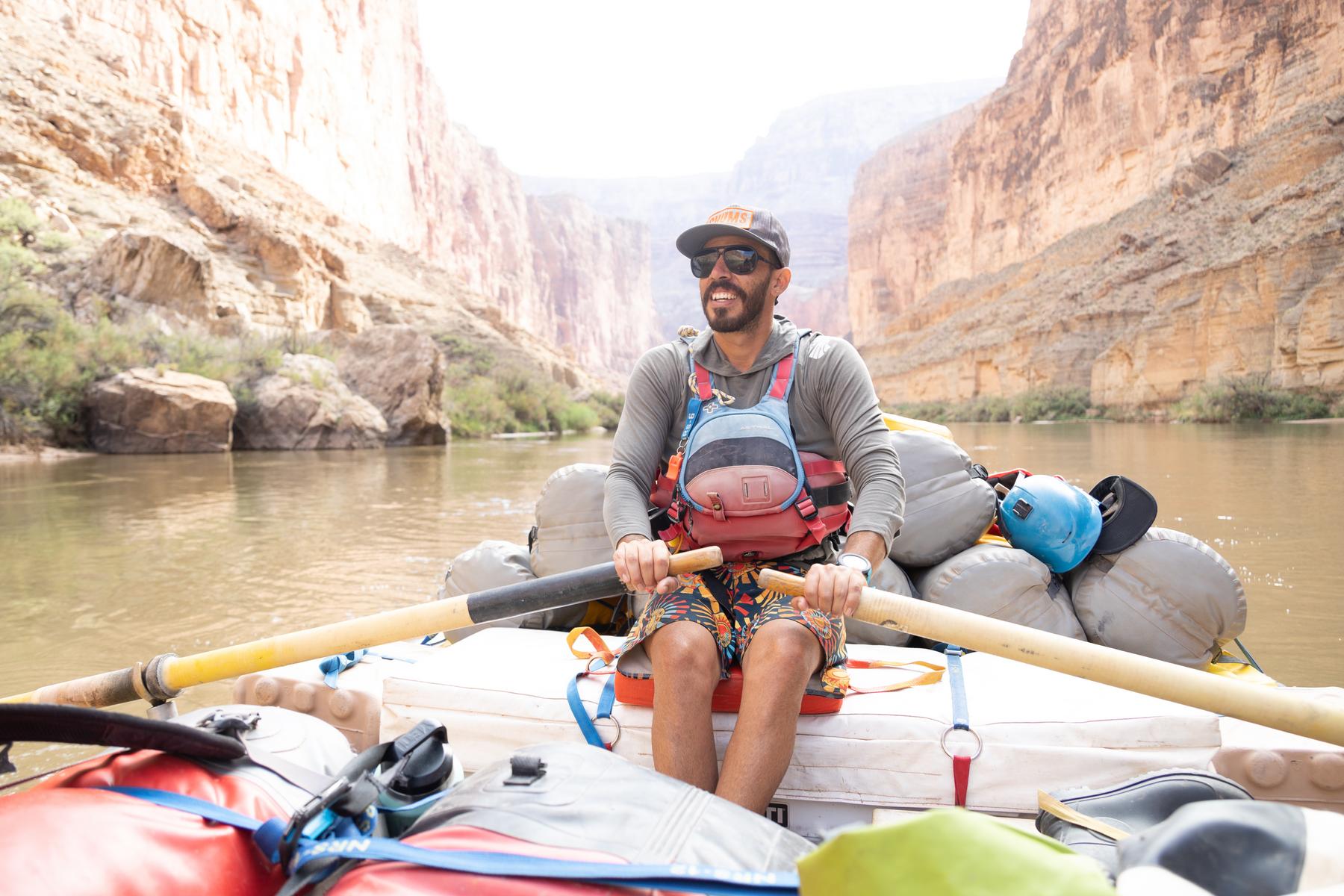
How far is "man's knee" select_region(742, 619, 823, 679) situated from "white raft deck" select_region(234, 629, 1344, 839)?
0.55ft

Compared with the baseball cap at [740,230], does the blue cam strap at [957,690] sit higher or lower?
lower

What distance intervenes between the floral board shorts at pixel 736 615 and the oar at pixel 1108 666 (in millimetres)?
121

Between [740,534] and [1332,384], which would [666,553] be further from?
[1332,384]

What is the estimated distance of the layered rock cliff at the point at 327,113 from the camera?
28.4 meters

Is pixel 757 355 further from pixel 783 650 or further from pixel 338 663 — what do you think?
pixel 338 663

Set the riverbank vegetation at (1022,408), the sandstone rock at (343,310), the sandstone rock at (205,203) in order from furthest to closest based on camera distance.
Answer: the riverbank vegetation at (1022,408), the sandstone rock at (343,310), the sandstone rock at (205,203)

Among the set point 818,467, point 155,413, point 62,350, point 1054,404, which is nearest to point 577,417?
point 155,413

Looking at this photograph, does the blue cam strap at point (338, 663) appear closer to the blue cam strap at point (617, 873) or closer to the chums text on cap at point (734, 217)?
the blue cam strap at point (617, 873)

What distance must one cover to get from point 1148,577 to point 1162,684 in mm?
1324

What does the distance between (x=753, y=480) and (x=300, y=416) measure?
17872 mm

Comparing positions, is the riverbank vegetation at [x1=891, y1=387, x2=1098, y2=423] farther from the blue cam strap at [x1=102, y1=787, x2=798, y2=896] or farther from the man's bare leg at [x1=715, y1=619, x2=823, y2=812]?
the blue cam strap at [x1=102, y1=787, x2=798, y2=896]

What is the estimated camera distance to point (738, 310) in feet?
6.78

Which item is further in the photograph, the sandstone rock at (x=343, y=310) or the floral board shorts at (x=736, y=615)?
the sandstone rock at (x=343, y=310)

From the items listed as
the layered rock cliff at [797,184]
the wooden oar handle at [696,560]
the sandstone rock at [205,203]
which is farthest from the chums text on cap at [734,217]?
the layered rock cliff at [797,184]
